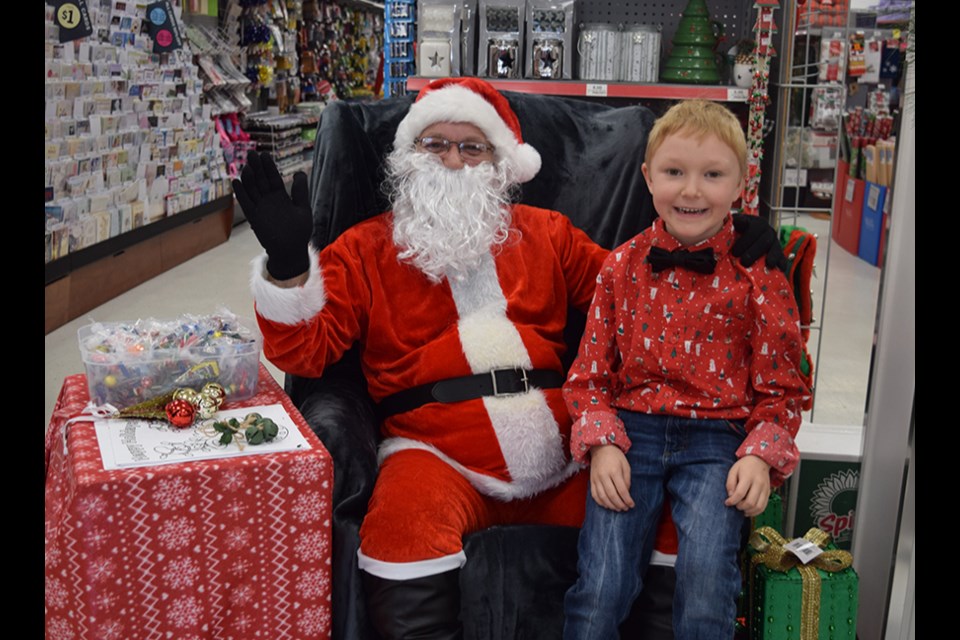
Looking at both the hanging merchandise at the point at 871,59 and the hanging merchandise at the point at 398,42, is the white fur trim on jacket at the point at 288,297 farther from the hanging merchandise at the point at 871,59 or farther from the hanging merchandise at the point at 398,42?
the hanging merchandise at the point at 871,59

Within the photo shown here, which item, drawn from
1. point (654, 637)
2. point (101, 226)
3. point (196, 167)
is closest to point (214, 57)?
point (196, 167)

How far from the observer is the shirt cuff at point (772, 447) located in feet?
5.43

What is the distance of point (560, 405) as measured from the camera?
1964 mm

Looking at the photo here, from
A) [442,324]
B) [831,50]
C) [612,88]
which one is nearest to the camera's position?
[442,324]

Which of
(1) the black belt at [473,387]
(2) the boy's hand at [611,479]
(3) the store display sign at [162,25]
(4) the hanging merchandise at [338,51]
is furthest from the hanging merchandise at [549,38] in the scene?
(4) the hanging merchandise at [338,51]

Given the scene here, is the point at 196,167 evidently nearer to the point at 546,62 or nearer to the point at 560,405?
the point at 546,62

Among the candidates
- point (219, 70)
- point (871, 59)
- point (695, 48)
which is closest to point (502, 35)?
point (695, 48)

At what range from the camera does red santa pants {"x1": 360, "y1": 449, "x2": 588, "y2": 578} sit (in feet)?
5.36

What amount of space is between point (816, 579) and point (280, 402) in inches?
41.3

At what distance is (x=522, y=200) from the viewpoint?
236 cm

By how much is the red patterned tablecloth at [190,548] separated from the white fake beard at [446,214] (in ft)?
1.89

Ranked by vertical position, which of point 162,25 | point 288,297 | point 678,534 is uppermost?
point 162,25

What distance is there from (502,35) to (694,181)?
2.23m

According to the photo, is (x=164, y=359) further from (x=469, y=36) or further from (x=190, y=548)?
(x=469, y=36)
